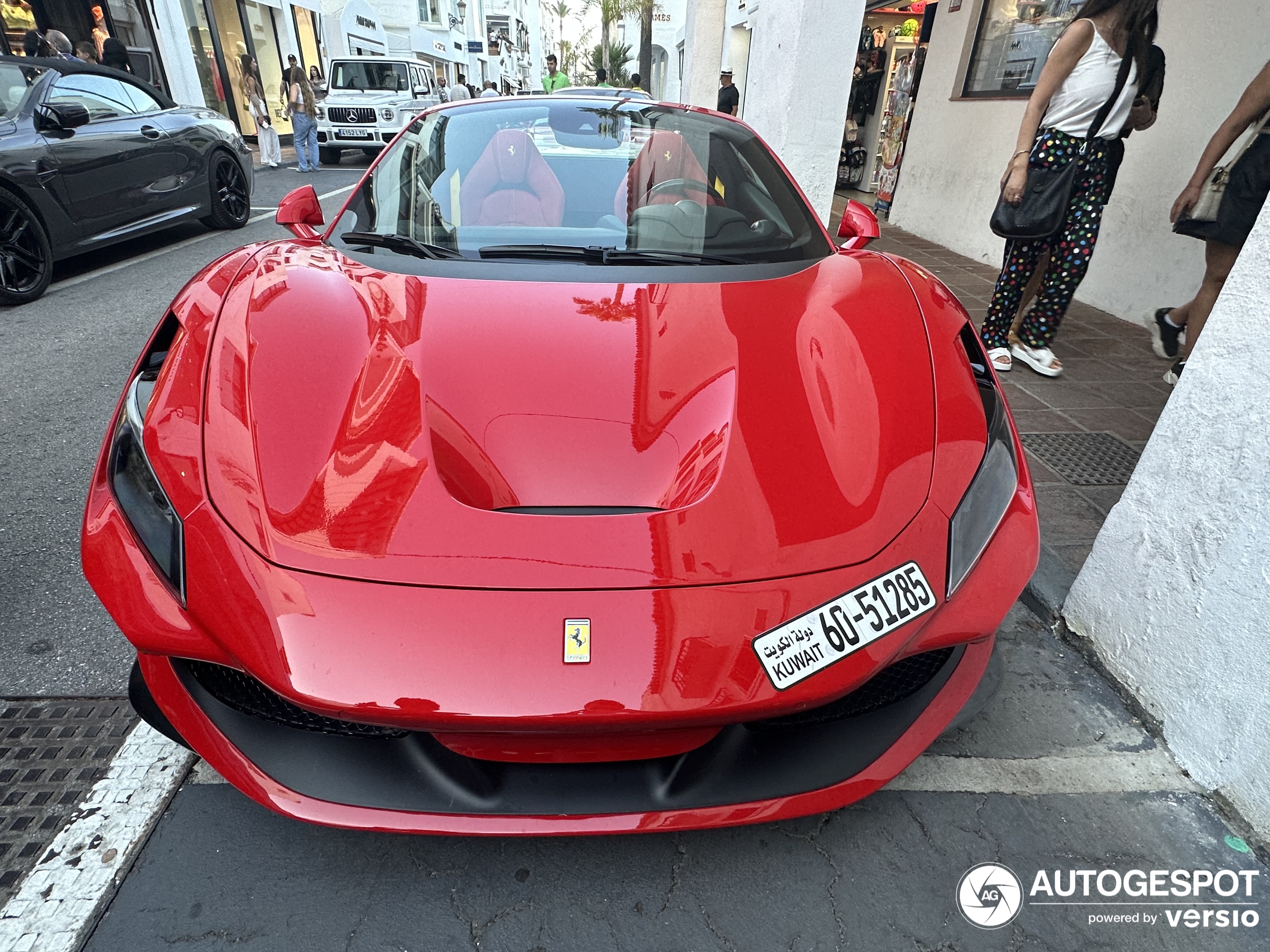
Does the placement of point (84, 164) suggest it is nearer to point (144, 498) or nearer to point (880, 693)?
point (144, 498)

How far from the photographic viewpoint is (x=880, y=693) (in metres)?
1.30

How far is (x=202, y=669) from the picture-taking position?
1.24 m

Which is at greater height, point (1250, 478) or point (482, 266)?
point (482, 266)

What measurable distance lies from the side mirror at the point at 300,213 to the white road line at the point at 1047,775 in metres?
2.18

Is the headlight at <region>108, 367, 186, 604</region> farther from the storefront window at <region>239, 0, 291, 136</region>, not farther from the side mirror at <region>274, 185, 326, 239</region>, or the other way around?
the storefront window at <region>239, 0, 291, 136</region>

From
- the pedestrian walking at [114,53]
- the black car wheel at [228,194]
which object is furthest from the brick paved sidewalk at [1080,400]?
the pedestrian walking at [114,53]

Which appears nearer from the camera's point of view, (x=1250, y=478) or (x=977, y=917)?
(x=977, y=917)

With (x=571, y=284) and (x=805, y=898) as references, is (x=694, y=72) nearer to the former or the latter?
(x=571, y=284)

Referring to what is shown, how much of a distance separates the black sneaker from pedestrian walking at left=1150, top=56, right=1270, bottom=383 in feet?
1.37

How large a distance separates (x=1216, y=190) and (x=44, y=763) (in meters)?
4.63

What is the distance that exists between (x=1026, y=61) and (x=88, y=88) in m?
7.21

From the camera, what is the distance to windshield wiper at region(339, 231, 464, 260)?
1836mm

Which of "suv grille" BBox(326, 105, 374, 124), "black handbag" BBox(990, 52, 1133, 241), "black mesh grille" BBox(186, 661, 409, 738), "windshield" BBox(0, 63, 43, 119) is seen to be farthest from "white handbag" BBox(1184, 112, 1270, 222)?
"suv grille" BBox(326, 105, 374, 124)

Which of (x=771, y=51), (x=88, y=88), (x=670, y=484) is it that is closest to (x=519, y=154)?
(x=670, y=484)
